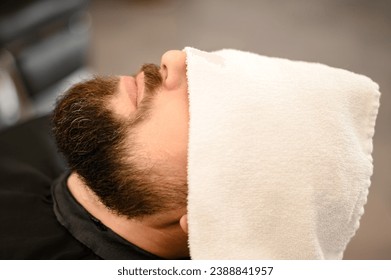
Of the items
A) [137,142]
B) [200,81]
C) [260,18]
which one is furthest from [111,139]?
[260,18]

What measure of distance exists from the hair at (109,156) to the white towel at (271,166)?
8 cm

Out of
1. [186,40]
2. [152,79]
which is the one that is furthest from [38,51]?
[152,79]

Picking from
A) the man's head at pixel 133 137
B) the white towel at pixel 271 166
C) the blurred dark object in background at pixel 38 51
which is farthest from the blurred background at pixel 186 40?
the man's head at pixel 133 137

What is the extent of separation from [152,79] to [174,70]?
5 cm

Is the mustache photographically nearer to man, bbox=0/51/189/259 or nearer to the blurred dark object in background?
man, bbox=0/51/189/259

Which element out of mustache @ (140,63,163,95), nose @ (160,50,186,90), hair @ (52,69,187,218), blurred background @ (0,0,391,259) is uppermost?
nose @ (160,50,186,90)

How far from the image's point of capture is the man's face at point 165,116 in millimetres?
757

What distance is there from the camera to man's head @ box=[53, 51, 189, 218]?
0.76 m

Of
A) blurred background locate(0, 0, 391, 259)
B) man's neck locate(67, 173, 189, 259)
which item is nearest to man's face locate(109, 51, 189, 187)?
man's neck locate(67, 173, 189, 259)

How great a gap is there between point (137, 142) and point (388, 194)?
1.02m

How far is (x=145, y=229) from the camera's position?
860mm

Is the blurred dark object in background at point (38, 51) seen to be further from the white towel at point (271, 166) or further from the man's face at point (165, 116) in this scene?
the white towel at point (271, 166)

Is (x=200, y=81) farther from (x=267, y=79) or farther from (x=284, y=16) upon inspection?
(x=284, y=16)
